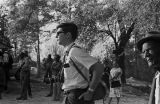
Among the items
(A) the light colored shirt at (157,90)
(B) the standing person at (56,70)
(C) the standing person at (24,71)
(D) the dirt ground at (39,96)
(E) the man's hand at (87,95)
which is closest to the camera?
(A) the light colored shirt at (157,90)

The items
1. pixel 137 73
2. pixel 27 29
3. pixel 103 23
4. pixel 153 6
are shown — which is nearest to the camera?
pixel 153 6

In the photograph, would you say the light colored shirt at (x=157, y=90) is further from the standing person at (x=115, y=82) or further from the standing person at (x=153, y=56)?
the standing person at (x=115, y=82)

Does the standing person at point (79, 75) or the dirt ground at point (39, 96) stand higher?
the standing person at point (79, 75)

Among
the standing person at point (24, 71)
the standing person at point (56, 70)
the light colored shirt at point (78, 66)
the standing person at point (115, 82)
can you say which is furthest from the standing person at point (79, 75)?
the standing person at point (24, 71)

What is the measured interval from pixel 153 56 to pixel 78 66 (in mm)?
1204

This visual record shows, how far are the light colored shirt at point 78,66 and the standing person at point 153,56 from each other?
96 centimetres

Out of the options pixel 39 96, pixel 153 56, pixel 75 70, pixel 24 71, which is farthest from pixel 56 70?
pixel 153 56

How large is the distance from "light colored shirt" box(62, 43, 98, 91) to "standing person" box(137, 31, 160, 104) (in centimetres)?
96

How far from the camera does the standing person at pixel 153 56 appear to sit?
9.54 ft

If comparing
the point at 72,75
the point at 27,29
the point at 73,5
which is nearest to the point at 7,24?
the point at 27,29

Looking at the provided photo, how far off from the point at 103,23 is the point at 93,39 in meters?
1.31

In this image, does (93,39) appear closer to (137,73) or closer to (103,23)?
(103,23)

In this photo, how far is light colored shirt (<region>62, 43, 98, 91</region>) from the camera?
12.8ft

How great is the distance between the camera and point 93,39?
1909 cm
